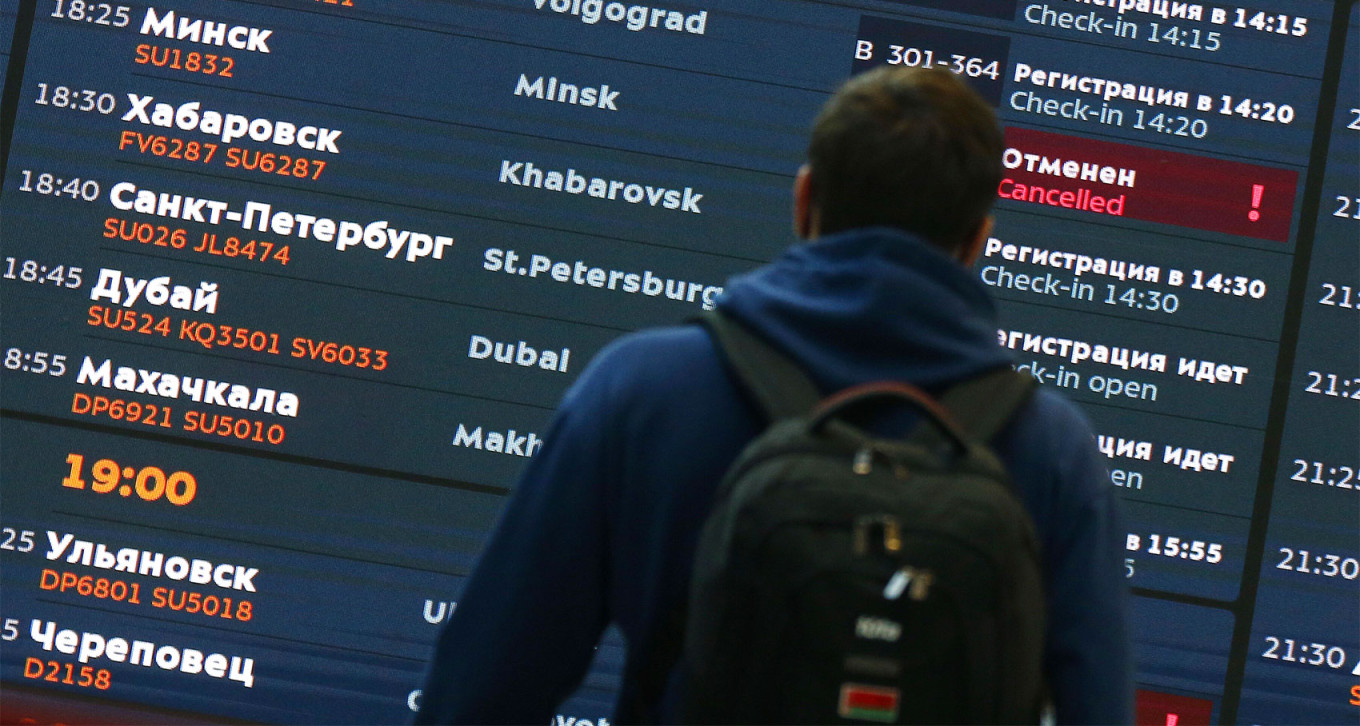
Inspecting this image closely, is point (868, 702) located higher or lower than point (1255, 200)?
lower

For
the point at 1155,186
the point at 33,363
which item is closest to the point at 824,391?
the point at 1155,186

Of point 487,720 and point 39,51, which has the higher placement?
point 39,51

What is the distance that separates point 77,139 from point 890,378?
7.09 feet

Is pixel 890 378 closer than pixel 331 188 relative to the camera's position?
Yes

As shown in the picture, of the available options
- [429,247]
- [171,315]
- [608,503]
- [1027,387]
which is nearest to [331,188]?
[429,247]

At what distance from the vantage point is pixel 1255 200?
2689 millimetres

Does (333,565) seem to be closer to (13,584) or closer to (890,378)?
(13,584)

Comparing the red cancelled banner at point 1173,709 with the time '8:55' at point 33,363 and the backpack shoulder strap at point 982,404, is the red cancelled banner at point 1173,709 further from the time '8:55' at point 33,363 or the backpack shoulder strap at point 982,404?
the time '8:55' at point 33,363

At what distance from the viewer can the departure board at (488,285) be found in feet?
8.66

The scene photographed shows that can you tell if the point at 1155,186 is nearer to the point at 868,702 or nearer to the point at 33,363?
the point at 868,702

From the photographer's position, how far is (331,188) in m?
2.69

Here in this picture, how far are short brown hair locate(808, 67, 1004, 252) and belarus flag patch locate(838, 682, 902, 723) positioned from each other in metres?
0.41

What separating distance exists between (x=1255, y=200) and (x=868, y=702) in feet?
6.58

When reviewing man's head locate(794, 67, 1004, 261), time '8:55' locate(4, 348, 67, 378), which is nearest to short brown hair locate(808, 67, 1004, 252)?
man's head locate(794, 67, 1004, 261)
